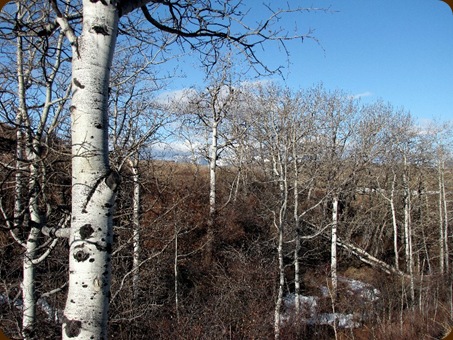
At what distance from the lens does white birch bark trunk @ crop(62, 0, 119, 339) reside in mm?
1727

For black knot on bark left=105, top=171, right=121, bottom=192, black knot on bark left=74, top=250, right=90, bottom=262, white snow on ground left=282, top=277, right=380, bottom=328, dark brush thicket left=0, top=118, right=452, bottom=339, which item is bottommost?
white snow on ground left=282, top=277, right=380, bottom=328

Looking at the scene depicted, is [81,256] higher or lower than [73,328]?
higher

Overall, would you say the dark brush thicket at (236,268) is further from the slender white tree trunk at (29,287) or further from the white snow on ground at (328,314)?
the slender white tree trunk at (29,287)

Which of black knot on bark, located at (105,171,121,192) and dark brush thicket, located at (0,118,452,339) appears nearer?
black knot on bark, located at (105,171,121,192)

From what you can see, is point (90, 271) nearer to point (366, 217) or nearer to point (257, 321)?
point (257, 321)

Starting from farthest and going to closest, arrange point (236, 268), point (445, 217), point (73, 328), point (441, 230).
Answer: point (445, 217) → point (441, 230) → point (236, 268) → point (73, 328)

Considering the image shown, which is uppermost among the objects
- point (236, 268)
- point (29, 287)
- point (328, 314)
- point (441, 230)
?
point (29, 287)

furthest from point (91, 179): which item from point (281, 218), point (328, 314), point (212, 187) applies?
point (212, 187)

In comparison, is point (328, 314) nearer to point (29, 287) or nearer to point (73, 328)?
point (29, 287)

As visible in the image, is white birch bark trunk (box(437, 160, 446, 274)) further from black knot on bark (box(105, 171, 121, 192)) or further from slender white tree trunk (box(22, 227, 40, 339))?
black knot on bark (box(105, 171, 121, 192))

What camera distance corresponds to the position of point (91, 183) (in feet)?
5.88

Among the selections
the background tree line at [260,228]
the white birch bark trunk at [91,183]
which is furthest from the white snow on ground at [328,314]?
the white birch bark trunk at [91,183]

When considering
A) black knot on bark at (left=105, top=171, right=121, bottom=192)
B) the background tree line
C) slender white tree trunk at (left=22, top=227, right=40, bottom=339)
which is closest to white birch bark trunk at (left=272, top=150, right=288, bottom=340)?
the background tree line

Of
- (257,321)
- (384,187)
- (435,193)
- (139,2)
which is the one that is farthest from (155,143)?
(435,193)
